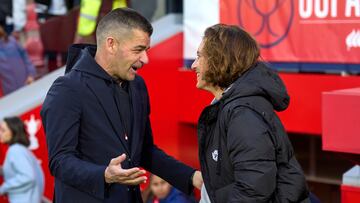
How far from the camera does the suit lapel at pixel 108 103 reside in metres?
3.87

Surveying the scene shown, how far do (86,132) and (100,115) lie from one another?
11cm

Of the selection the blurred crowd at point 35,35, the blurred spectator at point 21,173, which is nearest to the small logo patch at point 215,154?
the blurred spectator at point 21,173

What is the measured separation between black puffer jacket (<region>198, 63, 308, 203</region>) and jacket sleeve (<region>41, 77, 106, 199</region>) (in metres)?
0.56

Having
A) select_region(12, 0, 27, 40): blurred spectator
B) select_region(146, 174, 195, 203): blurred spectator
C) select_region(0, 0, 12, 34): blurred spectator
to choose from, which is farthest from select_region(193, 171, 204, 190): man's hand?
select_region(12, 0, 27, 40): blurred spectator

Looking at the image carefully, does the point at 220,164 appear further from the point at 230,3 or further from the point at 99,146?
the point at 230,3

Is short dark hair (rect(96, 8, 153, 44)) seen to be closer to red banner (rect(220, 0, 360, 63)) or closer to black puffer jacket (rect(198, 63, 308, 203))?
black puffer jacket (rect(198, 63, 308, 203))

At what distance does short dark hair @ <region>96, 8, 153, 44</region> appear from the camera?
3887 millimetres

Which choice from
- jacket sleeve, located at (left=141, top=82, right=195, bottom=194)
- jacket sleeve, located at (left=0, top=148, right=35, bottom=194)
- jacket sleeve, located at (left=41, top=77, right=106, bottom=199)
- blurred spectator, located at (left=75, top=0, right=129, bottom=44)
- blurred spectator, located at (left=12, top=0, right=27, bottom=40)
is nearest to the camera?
jacket sleeve, located at (left=41, top=77, right=106, bottom=199)

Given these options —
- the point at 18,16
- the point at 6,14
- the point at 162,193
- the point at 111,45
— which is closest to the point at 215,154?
the point at 111,45

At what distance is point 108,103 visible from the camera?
12.8ft

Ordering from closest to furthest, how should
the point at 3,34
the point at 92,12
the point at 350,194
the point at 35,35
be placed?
the point at 350,194 < the point at 92,12 < the point at 3,34 < the point at 35,35

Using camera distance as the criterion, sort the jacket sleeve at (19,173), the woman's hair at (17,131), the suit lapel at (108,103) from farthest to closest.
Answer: the woman's hair at (17,131), the jacket sleeve at (19,173), the suit lapel at (108,103)

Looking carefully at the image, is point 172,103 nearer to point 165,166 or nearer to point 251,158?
point 165,166

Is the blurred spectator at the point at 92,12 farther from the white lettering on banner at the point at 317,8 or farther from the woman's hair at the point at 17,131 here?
the white lettering on banner at the point at 317,8
